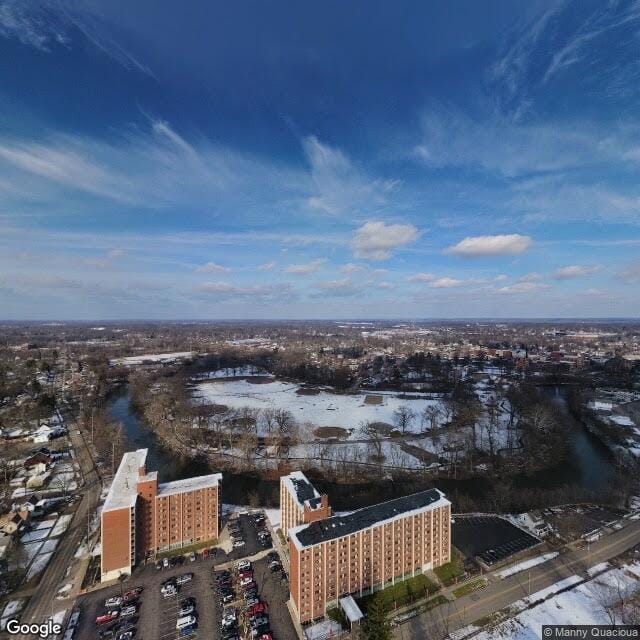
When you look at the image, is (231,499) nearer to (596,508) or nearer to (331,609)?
(331,609)

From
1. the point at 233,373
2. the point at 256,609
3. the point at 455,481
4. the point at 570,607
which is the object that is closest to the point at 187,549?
the point at 256,609

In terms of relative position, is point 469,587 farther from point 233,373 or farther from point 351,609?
point 233,373

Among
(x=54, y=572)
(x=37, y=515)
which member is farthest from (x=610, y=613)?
(x=37, y=515)

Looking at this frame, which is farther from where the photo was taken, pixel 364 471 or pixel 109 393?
pixel 109 393

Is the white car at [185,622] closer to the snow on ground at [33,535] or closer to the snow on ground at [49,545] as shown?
the snow on ground at [49,545]

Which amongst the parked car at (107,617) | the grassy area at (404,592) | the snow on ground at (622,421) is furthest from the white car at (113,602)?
the snow on ground at (622,421)

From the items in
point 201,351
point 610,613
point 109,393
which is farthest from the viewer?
point 201,351
